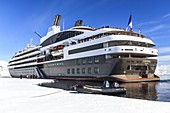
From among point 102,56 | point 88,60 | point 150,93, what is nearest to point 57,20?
point 88,60

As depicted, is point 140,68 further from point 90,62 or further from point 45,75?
point 45,75

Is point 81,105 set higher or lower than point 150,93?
higher

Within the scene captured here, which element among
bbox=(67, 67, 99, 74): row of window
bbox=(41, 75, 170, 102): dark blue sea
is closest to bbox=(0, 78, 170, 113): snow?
Result: bbox=(41, 75, 170, 102): dark blue sea

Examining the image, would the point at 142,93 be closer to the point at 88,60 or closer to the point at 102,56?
the point at 102,56

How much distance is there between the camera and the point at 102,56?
123ft

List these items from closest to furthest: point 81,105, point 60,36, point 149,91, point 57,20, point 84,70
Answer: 1. point 81,105
2. point 149,91
3. point 84,70
4. point 60,36
5. point 57,20

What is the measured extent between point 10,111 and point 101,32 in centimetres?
3233

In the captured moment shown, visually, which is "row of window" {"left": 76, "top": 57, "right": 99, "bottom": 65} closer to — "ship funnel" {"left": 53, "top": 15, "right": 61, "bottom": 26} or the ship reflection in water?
the ship reflection in water

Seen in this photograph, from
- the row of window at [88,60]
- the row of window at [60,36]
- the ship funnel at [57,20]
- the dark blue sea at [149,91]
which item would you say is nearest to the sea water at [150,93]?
the dark blue sea at [149,91]

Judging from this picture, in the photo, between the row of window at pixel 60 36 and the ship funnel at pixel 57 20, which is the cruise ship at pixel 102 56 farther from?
the ship funnel at pixel 57 20

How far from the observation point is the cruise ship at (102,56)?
3531 centimetres

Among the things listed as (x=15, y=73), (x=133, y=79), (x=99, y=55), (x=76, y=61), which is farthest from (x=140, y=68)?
(x=15, y=73)

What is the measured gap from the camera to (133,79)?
35500mm

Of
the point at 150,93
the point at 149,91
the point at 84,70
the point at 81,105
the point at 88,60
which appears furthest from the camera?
the point at 84,70
